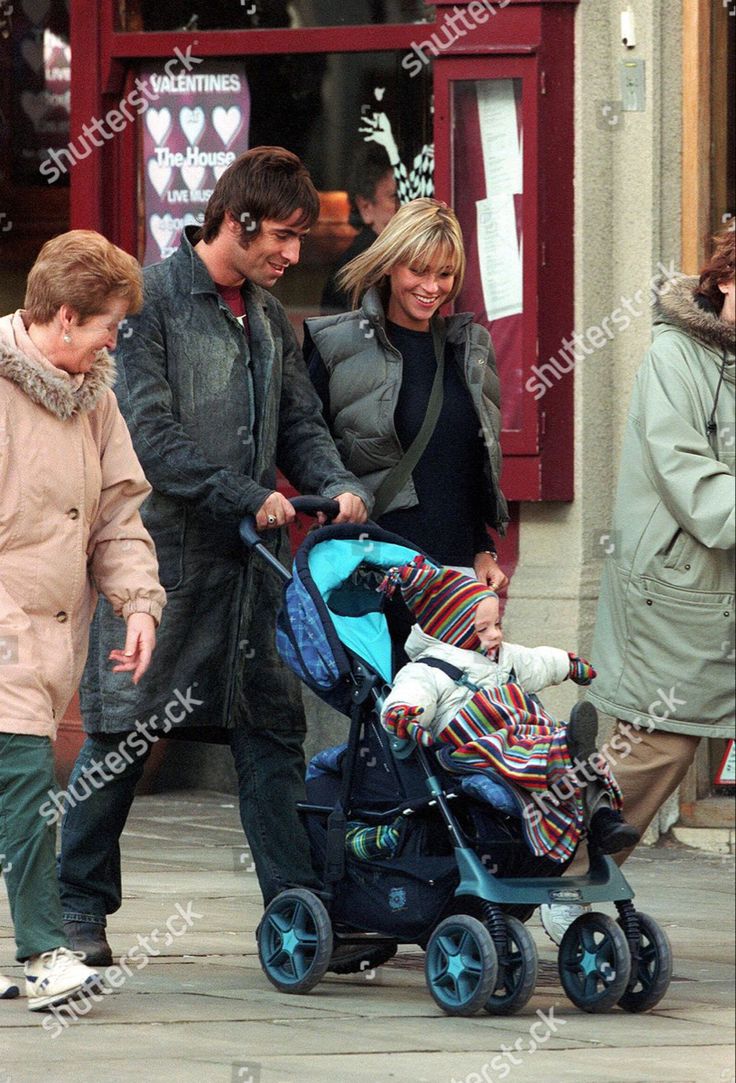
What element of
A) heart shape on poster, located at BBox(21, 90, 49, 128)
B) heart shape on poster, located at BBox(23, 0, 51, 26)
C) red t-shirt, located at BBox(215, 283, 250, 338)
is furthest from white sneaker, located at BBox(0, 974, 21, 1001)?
heart shape on poster, located at BBox(23, 0, 51, 26)

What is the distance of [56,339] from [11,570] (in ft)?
1.89

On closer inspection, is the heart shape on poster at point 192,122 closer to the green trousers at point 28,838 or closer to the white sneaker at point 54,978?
the green trousers at point 28,838

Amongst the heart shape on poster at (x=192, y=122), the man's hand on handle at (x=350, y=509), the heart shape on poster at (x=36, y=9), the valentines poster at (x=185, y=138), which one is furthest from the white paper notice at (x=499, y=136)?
the man's hand on handle at (x=350, y=509)

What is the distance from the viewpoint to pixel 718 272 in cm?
593

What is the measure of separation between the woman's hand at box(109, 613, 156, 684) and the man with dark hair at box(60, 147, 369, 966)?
1.55 feet

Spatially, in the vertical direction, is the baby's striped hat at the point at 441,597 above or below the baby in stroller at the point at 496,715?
above

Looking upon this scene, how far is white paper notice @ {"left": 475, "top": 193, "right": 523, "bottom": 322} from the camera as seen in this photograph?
28.3 feet

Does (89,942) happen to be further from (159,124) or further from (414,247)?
(159,124)

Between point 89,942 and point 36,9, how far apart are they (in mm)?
5360

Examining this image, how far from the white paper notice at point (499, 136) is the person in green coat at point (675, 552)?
8.86 feet

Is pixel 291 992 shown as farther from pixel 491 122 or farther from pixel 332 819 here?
pixel 491 122

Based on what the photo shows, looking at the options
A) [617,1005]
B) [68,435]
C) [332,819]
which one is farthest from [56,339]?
[617,1005]

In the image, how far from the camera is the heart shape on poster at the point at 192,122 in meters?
9.55

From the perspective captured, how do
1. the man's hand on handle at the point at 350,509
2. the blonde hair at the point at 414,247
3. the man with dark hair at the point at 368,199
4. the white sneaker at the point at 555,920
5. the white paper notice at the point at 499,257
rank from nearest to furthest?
the man's hand on handle at the point at 350,509 → the white sneaker at the point at 555,920 → the blonde hair at the point at 414,247 → the white paper notice at the point at 499,257 → the man with dark hair at the point at 368,199
